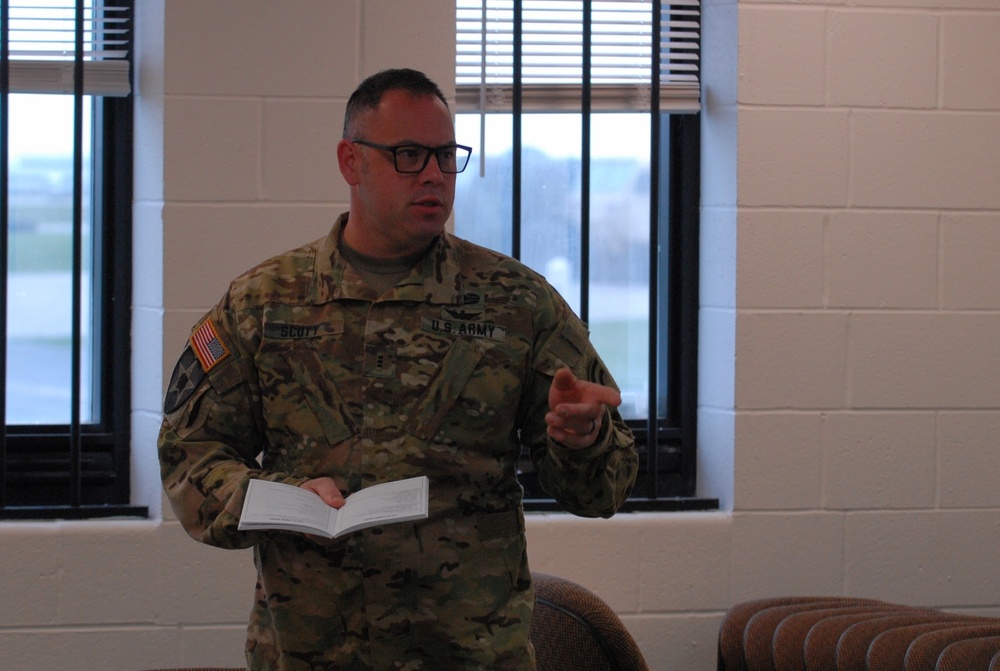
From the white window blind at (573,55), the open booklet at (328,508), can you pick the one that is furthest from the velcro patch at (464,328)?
the white window blind at (573,55)

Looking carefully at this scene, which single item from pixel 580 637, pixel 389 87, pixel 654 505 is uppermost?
pixel 389 87

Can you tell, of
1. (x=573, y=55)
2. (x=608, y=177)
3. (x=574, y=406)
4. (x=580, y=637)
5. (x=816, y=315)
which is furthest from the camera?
(x=608, y=177)

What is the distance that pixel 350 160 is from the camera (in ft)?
5.79

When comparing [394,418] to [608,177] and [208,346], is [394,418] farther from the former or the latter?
[608,177]

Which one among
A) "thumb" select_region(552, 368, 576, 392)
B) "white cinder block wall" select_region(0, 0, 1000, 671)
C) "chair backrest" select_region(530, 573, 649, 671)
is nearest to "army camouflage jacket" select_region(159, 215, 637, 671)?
"thumb" select_region(552, 368, 576, 392)

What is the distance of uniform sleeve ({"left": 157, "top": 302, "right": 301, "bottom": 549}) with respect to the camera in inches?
62.3

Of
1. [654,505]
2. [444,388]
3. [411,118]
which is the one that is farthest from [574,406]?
[654,505]

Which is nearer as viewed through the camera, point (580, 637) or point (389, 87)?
point (389, 87)

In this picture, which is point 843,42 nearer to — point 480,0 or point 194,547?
point 480,0

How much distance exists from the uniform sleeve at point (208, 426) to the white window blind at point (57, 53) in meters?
1.15

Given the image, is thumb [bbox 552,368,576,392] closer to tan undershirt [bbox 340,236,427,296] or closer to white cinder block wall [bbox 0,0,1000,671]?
tan undershirt [bbox 340,236,427,296]

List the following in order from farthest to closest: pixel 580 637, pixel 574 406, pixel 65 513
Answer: pixel 65 513 → pixel 580 637 → pixel 574 406

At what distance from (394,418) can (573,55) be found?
1458 mm

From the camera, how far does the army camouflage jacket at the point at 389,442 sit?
5.26 ft
